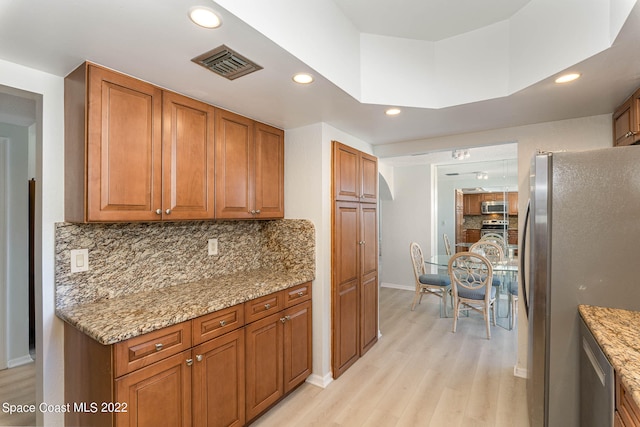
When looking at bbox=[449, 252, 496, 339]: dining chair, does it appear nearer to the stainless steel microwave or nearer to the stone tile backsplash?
the stainless steel microwave

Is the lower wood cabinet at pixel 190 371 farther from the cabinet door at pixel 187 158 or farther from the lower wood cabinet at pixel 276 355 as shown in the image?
the cabinet door at pixel 187 158

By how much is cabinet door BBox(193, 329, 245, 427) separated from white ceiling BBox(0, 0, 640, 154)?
1539 millimetres

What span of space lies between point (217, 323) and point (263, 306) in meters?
0.38

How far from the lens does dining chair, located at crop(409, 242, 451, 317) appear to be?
415 cm

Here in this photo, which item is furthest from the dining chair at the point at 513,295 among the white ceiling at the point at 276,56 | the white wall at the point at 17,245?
the white wall at the point at 17,245

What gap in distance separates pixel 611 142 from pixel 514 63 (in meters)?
1.19

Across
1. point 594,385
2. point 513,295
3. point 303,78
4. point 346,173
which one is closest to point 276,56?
point 303,78

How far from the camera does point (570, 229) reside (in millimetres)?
1596

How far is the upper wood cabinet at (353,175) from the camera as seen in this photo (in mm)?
2664

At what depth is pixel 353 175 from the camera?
2.90m

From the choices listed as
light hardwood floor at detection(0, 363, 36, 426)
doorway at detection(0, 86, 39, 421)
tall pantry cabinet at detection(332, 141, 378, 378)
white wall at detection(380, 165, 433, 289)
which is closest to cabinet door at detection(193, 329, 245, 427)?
tall pantry cabinet at detection(332, 141, 378, 378)

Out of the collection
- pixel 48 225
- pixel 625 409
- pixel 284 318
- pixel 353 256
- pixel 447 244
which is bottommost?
pixel 284 318

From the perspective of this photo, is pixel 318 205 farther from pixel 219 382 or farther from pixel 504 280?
pixel 504 280

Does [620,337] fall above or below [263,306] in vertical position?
above
